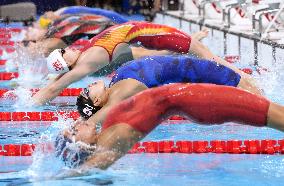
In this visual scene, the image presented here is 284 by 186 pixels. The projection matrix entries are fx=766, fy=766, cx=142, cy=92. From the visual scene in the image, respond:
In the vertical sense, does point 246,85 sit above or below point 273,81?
above

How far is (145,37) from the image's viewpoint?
589cm

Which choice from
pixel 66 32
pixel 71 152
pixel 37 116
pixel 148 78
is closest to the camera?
pixel 71 152

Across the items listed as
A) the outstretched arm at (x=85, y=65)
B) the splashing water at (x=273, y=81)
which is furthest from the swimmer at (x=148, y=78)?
the splashing water at (x=273, y=81)

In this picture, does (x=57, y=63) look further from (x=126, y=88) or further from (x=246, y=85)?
(x=246, y=85)

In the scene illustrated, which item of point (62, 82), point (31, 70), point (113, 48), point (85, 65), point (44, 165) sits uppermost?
point (113, 48)

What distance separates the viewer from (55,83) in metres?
5.95

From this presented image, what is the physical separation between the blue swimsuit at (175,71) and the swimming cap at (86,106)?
0.95 ft

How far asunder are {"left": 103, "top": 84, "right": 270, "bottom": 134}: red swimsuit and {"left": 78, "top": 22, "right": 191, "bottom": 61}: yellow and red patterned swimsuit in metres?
2.50

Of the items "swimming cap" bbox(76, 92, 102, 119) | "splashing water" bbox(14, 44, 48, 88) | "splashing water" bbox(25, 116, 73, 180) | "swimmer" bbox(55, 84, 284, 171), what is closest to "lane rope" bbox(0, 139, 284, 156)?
"splashing water" bbox(25, 116, 73, 180)

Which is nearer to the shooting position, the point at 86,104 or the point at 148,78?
the point at 86,104

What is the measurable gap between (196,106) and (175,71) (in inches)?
39.0

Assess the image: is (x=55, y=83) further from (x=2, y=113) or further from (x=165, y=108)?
(x=165, y=108)

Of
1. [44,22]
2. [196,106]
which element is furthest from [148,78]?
[44,22]

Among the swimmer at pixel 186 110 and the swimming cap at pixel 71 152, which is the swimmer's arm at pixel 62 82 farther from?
the swimmer at pixel 186 110
